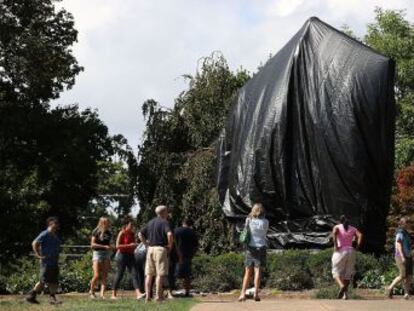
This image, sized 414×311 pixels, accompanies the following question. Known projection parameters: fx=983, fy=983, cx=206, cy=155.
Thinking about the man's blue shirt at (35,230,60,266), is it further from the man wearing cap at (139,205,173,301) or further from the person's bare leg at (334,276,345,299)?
the person's bare leg at (334,276,345,299)

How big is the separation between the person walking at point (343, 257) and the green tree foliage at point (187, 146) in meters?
12.2

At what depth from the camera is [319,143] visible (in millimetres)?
20344

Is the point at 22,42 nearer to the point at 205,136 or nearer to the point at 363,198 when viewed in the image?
the point at 205,136

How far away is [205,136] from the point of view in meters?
31.1

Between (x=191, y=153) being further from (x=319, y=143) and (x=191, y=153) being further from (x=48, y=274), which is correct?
(x=48, y=274)

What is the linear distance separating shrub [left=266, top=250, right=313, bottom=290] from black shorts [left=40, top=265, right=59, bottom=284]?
186 inches

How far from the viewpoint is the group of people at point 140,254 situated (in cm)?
1544

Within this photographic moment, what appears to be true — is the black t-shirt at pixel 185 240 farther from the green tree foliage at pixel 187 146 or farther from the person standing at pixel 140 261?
the green tree foliage at pixel 187 146

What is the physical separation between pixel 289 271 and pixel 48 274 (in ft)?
16.6

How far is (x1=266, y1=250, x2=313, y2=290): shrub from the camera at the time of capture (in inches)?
738

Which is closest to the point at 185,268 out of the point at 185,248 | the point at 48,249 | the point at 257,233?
the point at 185,248

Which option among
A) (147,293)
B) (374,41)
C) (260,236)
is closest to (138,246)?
Answer: (147,293)

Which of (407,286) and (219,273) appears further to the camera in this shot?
(219,273)

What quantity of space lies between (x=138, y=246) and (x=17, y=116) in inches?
780
